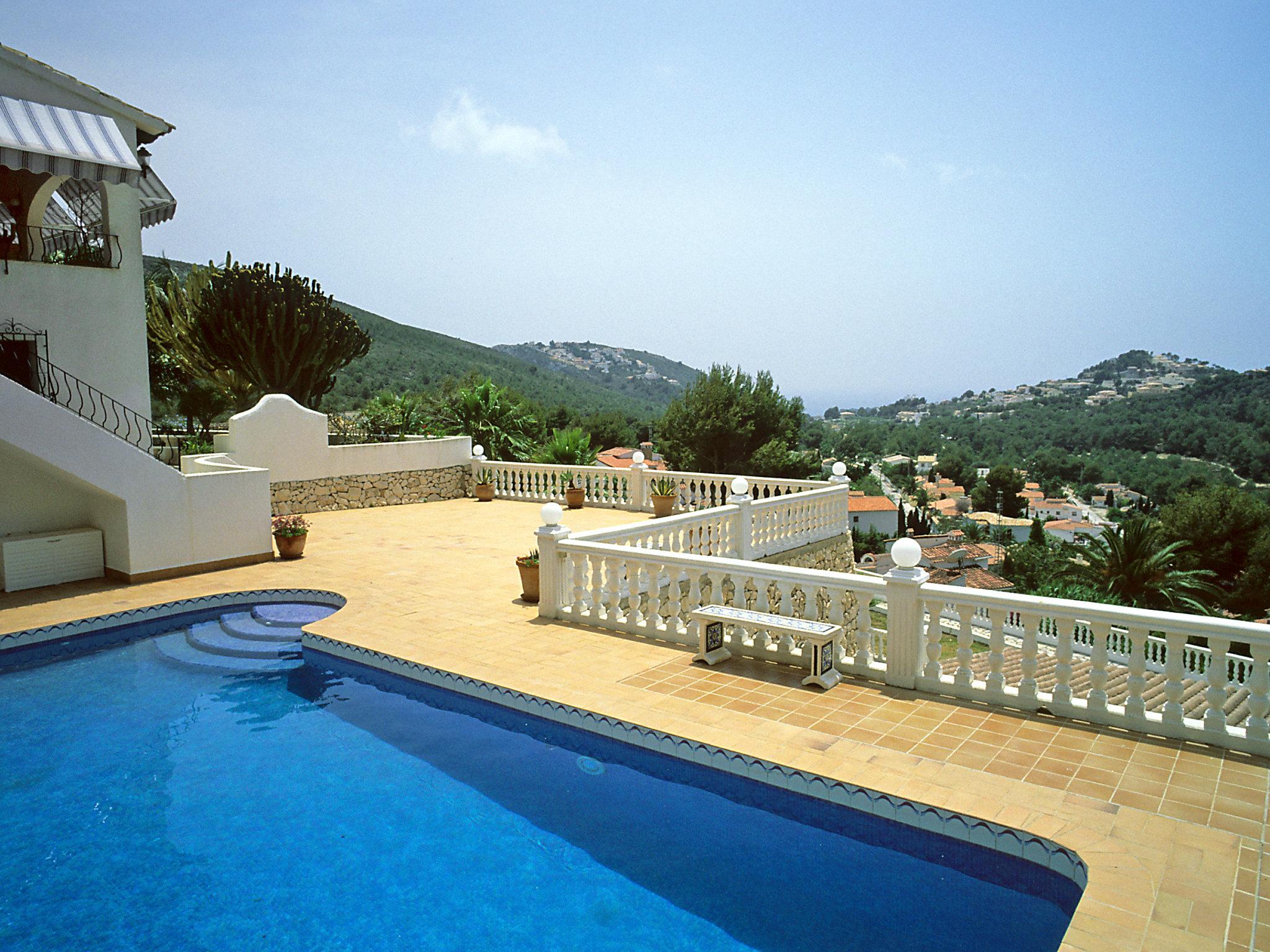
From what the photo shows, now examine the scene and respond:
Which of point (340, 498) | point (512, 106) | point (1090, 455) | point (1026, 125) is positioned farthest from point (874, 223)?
point (1090, 455)

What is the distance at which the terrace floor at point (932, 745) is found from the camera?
3.72 meters

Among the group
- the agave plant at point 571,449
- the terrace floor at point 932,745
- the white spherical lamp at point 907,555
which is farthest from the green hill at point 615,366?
the white spherical lamp at point 907,555

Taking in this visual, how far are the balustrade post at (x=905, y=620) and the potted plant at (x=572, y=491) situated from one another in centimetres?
1229

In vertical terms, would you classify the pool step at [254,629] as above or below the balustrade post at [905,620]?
below

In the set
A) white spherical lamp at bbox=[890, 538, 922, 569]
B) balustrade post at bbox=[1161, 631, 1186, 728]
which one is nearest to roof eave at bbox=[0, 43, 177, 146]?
white spherical lamp at bbox=[890, 538, 922, 569]

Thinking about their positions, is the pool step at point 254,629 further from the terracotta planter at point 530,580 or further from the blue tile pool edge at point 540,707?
the terracotta planter at point 530,580

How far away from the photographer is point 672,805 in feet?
17.7

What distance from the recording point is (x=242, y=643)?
924cm

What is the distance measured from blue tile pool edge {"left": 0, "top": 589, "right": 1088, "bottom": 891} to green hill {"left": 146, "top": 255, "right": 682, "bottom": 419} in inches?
1187

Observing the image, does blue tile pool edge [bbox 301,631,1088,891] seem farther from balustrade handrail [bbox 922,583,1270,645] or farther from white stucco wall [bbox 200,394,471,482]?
white stucco wall [bbox 200,394,471,482]

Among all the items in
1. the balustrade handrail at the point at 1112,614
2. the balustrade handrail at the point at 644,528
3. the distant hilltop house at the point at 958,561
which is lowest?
the distant hilltop house at the point at 958,561

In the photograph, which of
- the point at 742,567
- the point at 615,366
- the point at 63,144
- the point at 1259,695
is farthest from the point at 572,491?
the point at 615,366

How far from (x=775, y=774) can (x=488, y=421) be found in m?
21.4

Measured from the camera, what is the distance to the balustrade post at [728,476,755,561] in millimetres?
12523
